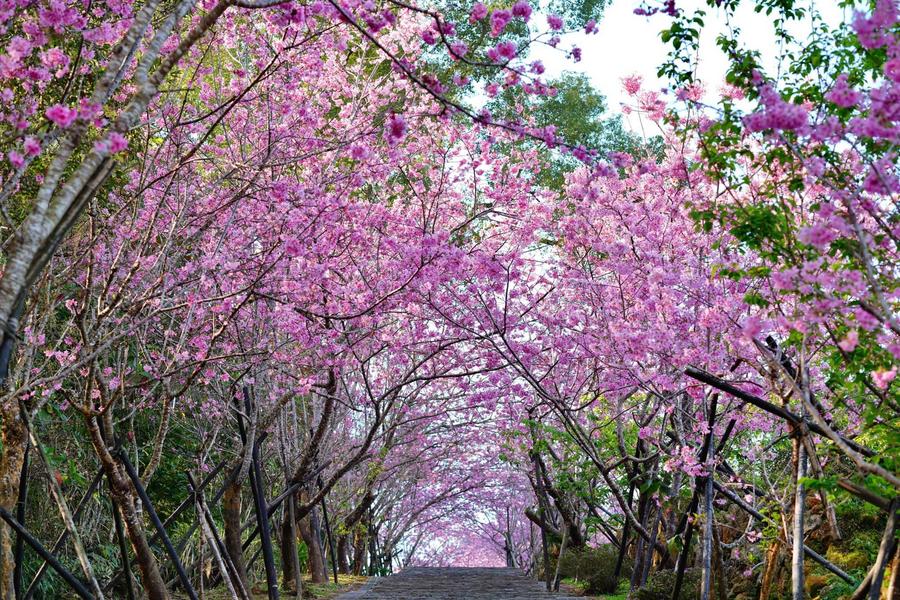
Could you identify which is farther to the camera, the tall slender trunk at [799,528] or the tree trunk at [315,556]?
the tree trunk at [315,556]

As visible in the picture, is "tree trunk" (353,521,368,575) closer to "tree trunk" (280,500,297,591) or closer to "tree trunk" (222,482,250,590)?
"tree trunk" (280,500,297,591)

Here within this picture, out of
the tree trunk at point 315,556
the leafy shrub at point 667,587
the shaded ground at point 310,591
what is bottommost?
the leafy shrub at point 667,587

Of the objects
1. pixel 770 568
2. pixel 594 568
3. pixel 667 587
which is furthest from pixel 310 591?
pixel 770 568

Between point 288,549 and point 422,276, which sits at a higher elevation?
point 422,276

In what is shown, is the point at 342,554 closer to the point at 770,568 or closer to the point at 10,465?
the point at 10,465

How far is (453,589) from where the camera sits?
1650 centimetres

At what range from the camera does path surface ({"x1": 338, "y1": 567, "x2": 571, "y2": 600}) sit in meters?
14.4

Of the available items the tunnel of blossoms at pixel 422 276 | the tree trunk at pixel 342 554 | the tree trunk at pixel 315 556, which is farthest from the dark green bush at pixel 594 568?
the tree trunk at pixel 342 554

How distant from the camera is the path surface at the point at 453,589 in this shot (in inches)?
565

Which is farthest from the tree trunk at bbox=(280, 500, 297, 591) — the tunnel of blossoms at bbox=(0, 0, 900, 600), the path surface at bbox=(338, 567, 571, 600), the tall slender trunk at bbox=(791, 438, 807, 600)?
the tall slender trunk at bbox=(791, 438, 807, 600)

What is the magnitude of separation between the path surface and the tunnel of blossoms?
0.60 metres

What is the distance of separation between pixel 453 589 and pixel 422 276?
30.4 feet

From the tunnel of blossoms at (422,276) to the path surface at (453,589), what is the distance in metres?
0.60

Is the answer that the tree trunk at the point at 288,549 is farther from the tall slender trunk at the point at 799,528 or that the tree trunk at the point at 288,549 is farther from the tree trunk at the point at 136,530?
the tall slender trunk at the point at 799,528
